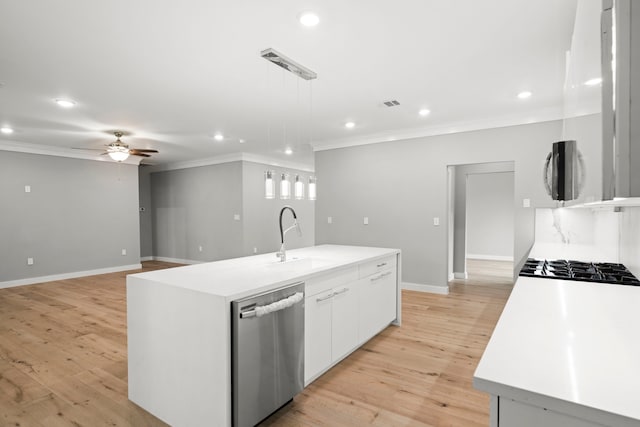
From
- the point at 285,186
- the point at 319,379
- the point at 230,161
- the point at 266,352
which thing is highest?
the point at 230,161

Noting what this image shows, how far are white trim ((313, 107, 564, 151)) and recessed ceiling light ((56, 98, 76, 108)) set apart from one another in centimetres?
359

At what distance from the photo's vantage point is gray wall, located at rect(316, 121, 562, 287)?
446 cm

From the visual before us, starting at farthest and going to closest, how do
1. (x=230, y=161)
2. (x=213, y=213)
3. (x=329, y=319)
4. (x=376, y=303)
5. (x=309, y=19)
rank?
(x=213, y=213)
(x=230, y=161)
(x=376, y=303)
(x=329, y=319)
(x=309, y=19)

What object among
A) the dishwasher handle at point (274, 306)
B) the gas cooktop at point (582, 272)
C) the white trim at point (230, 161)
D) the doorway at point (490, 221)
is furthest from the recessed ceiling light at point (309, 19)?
the doorway at point (490, 221)

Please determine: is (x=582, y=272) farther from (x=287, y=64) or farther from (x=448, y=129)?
(x=448, y=129)

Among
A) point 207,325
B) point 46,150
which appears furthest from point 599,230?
point 46,150

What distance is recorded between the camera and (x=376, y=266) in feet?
10.8

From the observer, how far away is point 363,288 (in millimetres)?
3041

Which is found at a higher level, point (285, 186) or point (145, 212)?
point (285, 186)

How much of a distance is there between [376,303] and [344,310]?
62cm

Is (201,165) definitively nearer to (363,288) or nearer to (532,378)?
(363,288)

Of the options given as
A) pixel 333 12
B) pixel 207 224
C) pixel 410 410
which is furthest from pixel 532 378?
pixel 207 224

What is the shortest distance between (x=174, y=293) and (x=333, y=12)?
195 cm

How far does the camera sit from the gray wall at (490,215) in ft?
27.3
